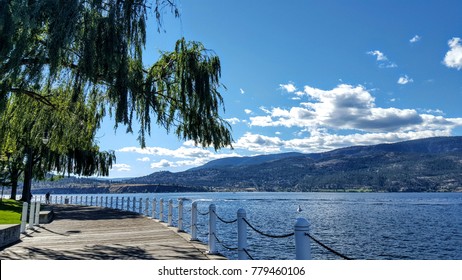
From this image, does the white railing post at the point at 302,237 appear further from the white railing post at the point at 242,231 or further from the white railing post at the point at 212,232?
the white railing post at the point at 212,232

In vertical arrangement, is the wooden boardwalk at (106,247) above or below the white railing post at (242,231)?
below

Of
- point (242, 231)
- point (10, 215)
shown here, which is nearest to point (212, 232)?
point (242, 231)

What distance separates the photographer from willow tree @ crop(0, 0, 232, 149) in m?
7.37

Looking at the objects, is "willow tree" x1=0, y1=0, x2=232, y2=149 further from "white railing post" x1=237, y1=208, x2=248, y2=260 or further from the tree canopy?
"white railing post" x1=237, y1=208, x2=248, y2=260

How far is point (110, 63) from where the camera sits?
792 centimetres

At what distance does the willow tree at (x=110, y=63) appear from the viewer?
737 cm

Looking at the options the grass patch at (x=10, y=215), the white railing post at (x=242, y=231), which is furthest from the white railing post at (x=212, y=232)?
the grass patch at (x=10, y=215)

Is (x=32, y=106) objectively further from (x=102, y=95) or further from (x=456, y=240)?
(x=456, y=240)

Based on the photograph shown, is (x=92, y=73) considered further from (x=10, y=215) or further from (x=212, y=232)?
(x=10, y=215)

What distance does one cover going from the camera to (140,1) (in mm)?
8523

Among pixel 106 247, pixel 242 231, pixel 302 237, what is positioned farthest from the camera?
pixel 106 247

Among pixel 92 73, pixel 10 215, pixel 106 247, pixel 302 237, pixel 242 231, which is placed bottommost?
pixel 106 247

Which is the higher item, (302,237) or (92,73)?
(92,73)
